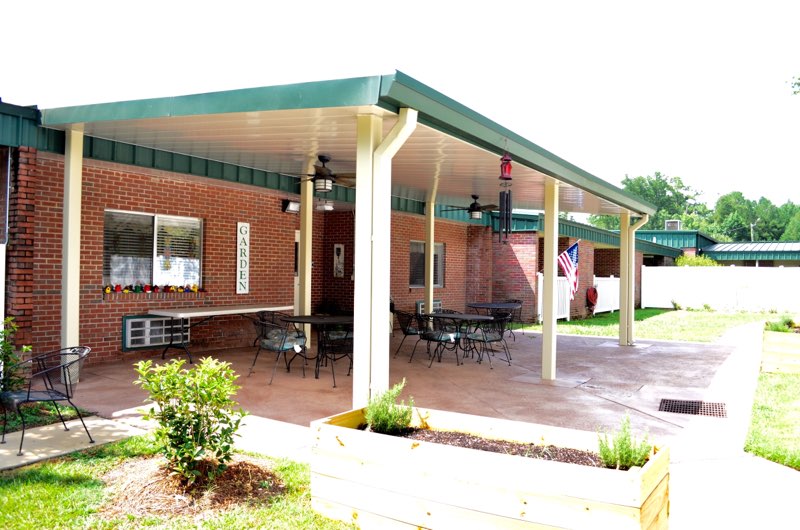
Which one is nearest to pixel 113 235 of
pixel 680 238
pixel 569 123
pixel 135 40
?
pixel 135 40

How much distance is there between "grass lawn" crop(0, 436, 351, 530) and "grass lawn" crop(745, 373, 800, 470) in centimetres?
385

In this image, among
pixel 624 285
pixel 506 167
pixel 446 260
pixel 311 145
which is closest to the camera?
pixel 506 167

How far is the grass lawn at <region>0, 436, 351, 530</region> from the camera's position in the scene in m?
3.46

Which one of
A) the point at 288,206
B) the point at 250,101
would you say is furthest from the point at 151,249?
the point at 250,101

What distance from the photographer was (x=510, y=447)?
3832 mm

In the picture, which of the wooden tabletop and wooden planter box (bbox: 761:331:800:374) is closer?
the wooden tabletop

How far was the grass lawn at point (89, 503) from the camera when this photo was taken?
11.3 ft

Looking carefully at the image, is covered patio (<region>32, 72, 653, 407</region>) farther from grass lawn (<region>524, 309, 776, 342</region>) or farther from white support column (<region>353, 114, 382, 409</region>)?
grass lawn (<region>524, 309, 776, 342</region>)

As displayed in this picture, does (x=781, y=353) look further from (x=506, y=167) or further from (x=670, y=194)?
(x=670, y=194)

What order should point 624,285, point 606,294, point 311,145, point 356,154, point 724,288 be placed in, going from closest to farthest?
point 356,154 → point 311,145 → point 624,285 → point 606,294 → point 724,288

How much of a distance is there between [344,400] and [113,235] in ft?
14.4

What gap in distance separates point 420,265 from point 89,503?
1250 centimetres

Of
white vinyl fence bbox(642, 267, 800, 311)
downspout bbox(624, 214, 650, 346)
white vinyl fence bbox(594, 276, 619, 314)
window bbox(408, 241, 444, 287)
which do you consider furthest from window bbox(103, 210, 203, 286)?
white vinyl fence bbox(642, 267, 800, 311)

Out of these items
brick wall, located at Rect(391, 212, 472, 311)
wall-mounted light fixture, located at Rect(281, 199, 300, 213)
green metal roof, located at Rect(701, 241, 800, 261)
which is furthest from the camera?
green metal roof, located at Rect(701, 241, 800, 261)
